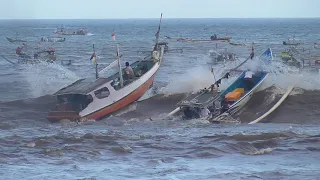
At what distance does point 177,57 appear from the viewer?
200ft

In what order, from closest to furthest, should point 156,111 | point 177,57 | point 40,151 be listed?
1. point 40,151
2. point 156,111
3. point 177,57

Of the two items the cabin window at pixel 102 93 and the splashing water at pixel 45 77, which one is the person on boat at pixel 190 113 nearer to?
the cabin window at pixel 102 93

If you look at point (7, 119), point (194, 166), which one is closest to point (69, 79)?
point (7, 119)

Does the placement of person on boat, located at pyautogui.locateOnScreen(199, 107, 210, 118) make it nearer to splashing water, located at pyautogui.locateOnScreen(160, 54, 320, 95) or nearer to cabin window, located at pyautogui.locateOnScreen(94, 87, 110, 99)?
cabin window, located at pyautogui.locateOnScreen(94, 87, 110, 99)

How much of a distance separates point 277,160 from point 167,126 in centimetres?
682

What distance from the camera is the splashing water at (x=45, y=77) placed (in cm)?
3488

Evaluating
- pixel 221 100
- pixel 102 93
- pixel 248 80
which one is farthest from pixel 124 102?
pixel 248 80

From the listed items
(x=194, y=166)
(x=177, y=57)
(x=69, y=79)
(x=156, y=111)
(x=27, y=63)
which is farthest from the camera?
(x=177, y=57)

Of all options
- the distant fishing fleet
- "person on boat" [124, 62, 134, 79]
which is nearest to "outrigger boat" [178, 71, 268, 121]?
the distant fishing fleet

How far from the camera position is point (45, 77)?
4172 cm

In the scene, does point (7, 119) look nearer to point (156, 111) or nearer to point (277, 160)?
point (156, 111)

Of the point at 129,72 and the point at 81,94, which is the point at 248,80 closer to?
the point at 129,72

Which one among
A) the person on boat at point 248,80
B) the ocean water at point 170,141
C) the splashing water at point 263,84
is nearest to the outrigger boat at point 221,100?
the person on boat at point 248,80

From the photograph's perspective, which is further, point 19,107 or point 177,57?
point 177,57
